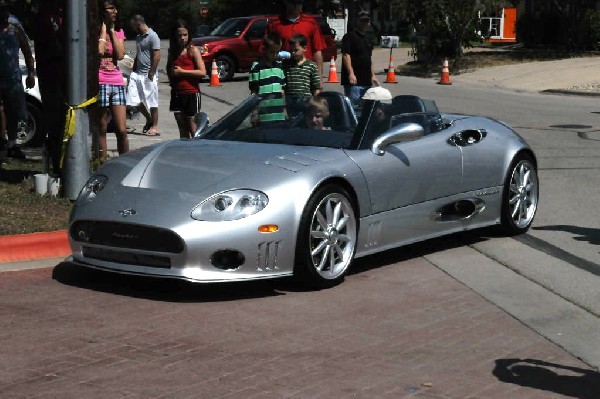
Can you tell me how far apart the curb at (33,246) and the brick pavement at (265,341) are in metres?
0.42

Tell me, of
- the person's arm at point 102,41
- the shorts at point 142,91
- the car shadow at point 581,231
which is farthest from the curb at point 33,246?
the shorts at point 142,91

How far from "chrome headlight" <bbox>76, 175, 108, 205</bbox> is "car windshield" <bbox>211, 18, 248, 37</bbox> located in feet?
80.9

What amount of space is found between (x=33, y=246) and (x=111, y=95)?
392cm

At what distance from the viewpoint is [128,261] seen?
24.5 ft

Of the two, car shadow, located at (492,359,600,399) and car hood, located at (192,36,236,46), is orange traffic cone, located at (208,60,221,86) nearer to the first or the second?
car hood, located at (192,36,236,46)

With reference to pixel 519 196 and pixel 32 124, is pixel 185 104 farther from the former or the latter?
pixel 519 196

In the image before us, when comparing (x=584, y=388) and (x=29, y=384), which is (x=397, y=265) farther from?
(x=29, y=384)

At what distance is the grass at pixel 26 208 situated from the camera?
29.9ft

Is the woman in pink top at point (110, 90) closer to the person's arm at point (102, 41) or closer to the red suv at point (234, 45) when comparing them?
the person's arm at point (102, 41)

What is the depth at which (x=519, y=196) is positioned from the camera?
9766 mm

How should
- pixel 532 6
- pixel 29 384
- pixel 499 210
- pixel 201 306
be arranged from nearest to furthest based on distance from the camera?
pixel 29 384
pixel 201 306
pixel 499 210
pixel 532 6

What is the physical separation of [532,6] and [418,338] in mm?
43518

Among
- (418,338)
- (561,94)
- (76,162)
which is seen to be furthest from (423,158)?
(561,94)

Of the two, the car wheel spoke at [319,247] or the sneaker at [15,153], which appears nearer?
the car wheel spoke at [319,247]
